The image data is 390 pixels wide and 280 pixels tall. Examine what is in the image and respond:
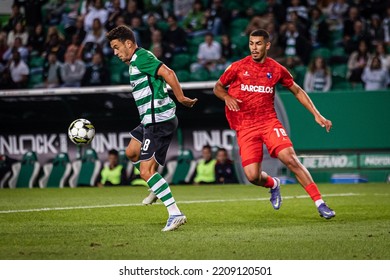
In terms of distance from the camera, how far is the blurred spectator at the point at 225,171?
1867cm

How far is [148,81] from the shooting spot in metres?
9.77

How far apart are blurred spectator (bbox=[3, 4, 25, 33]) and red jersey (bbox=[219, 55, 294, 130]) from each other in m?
13.6

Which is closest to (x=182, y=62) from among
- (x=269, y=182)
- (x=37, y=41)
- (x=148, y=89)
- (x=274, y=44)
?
(x=274, y=44)

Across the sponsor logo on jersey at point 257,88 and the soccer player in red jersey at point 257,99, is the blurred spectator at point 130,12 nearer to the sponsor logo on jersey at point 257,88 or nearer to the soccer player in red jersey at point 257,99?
the soccer player in red jersey at point 257,99

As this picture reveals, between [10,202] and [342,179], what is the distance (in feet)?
24.5

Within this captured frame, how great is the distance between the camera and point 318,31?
20703 millimetres

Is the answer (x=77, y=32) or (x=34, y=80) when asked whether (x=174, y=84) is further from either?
(x=77, y=32)

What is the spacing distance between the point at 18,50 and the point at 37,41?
0.95 m

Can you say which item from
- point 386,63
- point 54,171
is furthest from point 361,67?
point 54,171

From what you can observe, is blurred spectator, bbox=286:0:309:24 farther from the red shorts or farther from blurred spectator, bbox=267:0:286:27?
the red shorts

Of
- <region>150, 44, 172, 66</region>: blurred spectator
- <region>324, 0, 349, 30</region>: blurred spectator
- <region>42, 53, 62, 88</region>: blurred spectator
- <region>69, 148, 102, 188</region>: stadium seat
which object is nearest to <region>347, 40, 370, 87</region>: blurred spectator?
<region>324, 0, 349, 30</region>: blurred spectator

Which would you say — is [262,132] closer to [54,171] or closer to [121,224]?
[121,224]

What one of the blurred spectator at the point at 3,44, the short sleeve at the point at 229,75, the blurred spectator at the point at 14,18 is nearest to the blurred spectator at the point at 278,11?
the blurred spectator at the point at 14,18

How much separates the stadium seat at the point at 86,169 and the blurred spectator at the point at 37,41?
4.18 meters
